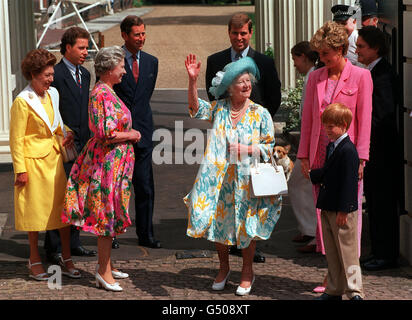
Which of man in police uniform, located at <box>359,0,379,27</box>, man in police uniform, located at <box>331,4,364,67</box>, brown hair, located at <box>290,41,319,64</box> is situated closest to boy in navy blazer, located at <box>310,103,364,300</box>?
brown hair, located at <box>290,41,319,64</box>

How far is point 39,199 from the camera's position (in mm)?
6699

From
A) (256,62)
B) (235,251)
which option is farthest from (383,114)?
(235,251)

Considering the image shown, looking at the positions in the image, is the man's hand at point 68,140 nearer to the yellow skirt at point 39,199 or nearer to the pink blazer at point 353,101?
the yellow skirt at point 39,199

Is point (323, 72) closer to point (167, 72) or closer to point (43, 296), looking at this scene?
point (43, 296)

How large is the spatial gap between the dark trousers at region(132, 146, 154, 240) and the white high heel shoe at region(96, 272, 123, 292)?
133 centimetres

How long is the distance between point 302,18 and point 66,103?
6.92 metres

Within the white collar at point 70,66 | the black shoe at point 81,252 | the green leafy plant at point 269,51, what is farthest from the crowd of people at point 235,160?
the green leafy plant at point 269,51

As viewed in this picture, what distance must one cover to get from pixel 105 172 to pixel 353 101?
1812mm

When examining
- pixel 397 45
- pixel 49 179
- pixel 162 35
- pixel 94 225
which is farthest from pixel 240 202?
pixel 162 35

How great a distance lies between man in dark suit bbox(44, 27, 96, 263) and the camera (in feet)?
23.7

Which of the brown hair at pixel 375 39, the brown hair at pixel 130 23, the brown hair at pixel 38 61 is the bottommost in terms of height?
the brown hair at pixel 38 61

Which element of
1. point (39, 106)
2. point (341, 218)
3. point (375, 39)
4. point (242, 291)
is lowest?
point (242, 291)

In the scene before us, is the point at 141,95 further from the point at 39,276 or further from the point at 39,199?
the point at 39,276

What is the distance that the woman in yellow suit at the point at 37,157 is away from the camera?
21.7ft
